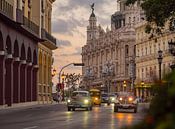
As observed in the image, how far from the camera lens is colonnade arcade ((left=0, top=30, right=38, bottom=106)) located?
178 feet

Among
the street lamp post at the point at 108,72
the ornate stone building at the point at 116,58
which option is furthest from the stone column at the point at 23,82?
the street lamp post at the point at 108,72

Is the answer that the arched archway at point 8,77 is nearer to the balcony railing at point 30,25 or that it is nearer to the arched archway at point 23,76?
the balcony railing at point 30,25

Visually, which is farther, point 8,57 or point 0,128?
point 8,57

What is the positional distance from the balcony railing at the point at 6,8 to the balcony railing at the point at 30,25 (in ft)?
22.1

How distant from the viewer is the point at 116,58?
16950 cm

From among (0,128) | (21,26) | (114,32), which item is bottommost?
(0,128)

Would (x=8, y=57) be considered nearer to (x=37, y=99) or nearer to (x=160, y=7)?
(x=37, y=99)

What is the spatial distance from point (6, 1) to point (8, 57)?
581 cm

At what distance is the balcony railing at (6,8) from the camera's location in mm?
51469

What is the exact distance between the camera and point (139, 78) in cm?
12612

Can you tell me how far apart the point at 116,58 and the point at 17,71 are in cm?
10845

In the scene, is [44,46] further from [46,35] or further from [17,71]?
[17,71]

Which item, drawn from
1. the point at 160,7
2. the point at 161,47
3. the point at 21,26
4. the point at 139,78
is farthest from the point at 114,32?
the point at 160,7

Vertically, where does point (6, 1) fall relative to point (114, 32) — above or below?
below
